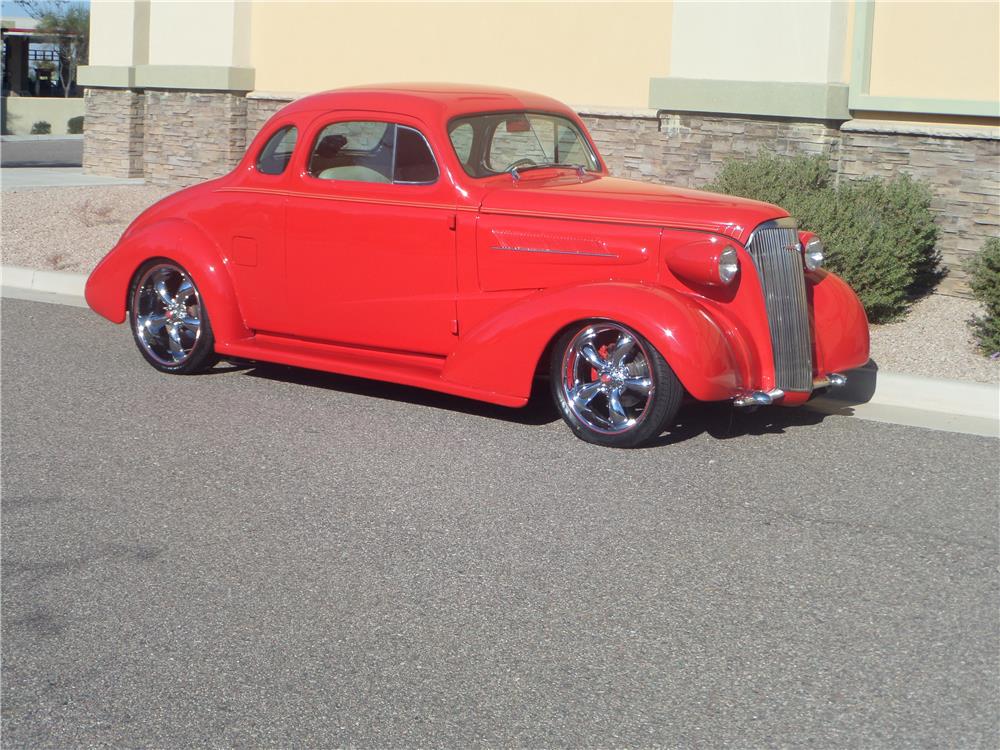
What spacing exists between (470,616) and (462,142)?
147 inches

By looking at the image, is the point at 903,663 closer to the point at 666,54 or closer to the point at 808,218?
the point at 808,218

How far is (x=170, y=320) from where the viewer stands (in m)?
8.59

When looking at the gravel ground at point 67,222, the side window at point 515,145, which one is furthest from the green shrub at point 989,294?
the gravel ground at point 67,222

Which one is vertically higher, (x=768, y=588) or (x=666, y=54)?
(x=666, y=54)

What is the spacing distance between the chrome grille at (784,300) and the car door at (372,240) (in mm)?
1754

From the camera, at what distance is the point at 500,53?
15.3 metres

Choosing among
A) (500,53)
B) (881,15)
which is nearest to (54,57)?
(500,53)

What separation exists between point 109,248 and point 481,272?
735 centimetres

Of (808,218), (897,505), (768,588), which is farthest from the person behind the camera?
(808,218)

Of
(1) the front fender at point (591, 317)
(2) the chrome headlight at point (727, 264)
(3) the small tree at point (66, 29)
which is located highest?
(3) the small tree at point (66, 29)

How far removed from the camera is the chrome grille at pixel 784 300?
6871 mm

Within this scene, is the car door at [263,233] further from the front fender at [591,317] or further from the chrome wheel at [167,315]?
the front fender at [591,317]

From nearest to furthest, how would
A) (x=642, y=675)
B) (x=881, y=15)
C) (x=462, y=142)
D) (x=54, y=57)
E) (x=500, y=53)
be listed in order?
1. (x=642, y=675)
2. (x=462, y=142)
3. (x=881, y=15)
4. (x=500, y=53)
5. (x=54, y=57)

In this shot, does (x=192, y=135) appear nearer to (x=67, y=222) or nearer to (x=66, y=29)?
(x=67, y=222)
